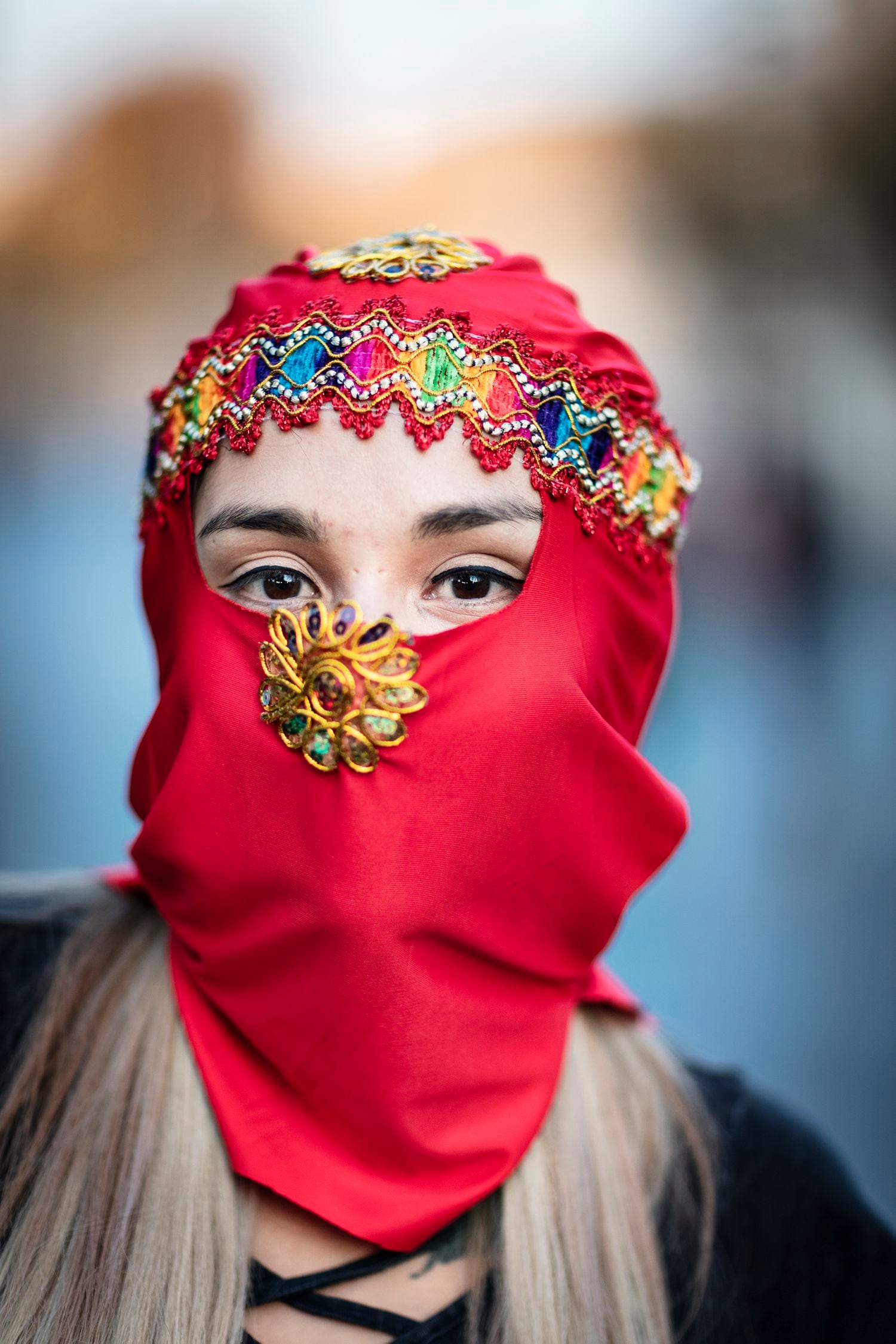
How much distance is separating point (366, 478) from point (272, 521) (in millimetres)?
134

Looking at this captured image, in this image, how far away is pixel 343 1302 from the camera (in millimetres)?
1347

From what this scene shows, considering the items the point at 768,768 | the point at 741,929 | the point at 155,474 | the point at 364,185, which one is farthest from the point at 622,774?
the point at 364,185

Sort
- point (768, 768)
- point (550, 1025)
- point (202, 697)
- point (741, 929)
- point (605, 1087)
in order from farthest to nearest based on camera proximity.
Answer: point (768, 768), point (741, 929), point (605, 1087), point (550, 1025), point (202, 697)

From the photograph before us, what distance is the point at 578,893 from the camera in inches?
56.9

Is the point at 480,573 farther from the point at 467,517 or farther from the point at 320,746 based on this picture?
the point at 320,746

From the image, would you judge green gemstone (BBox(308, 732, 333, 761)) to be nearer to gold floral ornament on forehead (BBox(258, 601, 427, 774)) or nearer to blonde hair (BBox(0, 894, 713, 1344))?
gold floral ornament on forehead (BBox(258, 601, 427, 774))

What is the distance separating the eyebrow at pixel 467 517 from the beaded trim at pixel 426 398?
0.15 feet

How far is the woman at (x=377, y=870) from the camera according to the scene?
132 cm

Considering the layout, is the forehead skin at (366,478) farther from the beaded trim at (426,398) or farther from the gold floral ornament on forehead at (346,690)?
the gold floral ornament on forehead at (346,690)

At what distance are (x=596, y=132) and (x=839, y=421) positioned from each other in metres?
2.16

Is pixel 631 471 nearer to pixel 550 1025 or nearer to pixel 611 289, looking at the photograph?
pixel 550 1025

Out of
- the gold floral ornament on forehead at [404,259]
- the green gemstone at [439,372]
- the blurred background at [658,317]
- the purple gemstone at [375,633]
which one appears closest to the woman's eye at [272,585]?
the purple gemstone at [375,633]

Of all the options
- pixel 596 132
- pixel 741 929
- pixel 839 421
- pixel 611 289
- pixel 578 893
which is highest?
pixel 596 132

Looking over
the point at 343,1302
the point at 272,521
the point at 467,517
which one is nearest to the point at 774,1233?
the point at 343,1302
